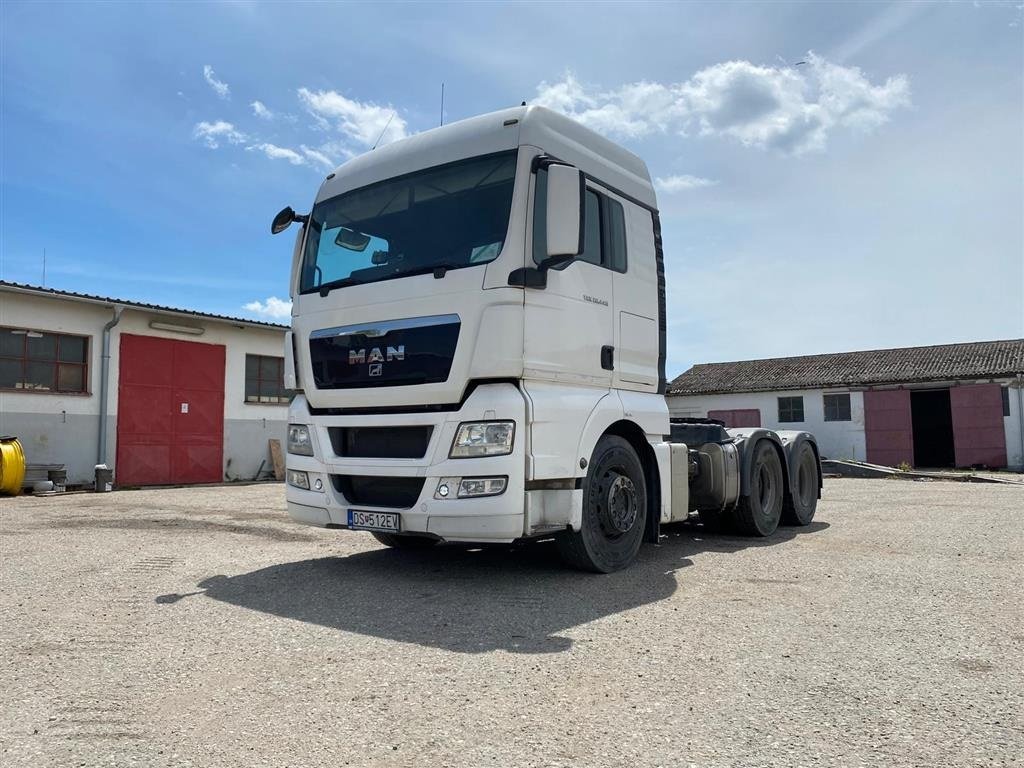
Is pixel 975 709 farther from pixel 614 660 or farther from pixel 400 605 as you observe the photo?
pixel 400 605

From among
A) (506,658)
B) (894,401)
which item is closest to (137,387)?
(506,658)

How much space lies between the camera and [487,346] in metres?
5.07

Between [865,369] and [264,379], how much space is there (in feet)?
78.0

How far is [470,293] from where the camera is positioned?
5.18 m

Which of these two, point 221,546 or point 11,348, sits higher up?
point 11,348

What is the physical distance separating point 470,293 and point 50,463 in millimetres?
12834

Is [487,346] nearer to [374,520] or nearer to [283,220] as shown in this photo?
[374,520]

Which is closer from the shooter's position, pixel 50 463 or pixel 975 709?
pixel 975 709

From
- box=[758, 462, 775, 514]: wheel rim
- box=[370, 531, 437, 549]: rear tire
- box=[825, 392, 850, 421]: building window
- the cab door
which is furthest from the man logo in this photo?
box=[825, 392, 850, 421]: building window

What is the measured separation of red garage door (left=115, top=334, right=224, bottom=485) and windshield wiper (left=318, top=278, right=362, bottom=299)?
11.9 m

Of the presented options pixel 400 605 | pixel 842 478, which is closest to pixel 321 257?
pixel 400 605

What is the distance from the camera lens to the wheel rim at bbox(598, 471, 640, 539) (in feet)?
19.0

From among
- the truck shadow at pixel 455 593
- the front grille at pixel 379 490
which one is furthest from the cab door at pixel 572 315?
the truck shadow at pixel 455 593

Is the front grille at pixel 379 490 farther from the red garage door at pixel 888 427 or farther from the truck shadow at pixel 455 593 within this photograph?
the red garage door at pixel 888 427
